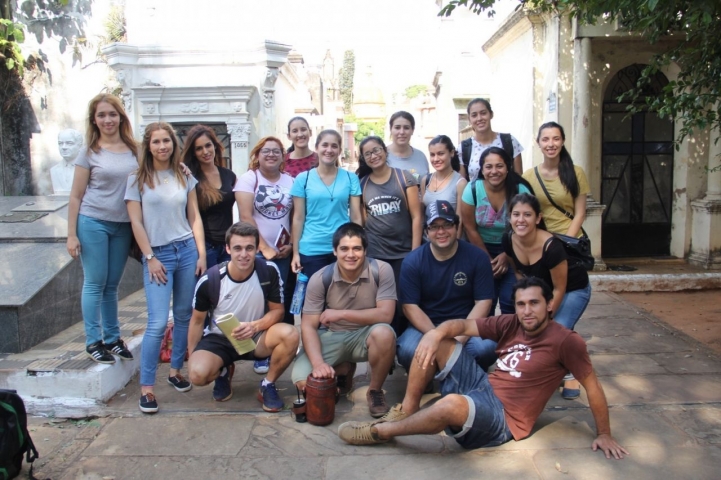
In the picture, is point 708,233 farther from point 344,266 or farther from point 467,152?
point 344,266

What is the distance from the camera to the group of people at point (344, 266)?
Result: 3908 millimetres

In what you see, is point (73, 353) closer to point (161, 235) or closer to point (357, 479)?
point (161, 235)

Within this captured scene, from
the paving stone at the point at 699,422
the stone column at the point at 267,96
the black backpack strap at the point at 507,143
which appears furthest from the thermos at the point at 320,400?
the stone column at the point at 267,96

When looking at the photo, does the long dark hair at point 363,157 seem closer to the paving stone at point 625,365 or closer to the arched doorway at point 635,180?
the paving stone at point 625,365

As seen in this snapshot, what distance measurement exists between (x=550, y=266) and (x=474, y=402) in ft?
3.79

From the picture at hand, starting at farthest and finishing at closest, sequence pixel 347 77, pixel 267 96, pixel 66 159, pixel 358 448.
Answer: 1. pixel 347 77
2. pixel 267 96
3. pixel 66 159
4. pixel 358 448

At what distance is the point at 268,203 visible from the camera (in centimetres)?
502

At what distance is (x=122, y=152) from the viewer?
4488 mm

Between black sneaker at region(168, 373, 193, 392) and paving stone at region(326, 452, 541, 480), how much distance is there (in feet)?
4.89

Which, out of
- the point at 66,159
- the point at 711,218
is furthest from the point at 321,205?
the point at 711,218

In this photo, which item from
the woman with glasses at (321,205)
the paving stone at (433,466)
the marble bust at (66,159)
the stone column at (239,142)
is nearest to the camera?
the paving stone at (433,466)

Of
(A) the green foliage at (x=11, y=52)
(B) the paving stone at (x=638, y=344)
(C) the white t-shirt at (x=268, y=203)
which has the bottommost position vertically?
(B) the paving stone at (x=638, y=344)

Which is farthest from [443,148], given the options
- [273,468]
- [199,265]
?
[273,468]

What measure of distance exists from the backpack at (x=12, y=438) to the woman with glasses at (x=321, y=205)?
2.08 meters
